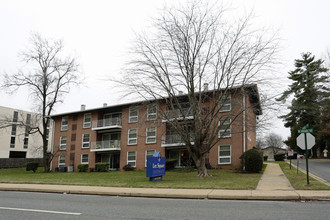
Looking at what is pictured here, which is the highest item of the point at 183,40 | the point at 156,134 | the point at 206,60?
the point at 183,40

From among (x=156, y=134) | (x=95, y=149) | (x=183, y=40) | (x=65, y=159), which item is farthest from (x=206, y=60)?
(x=65, y=159)

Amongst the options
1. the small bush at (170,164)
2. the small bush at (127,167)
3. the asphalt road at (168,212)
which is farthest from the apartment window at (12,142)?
the asphalt road at (168,212)

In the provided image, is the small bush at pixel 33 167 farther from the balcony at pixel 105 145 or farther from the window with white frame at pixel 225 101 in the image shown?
the window with white frame at pixel 225 101

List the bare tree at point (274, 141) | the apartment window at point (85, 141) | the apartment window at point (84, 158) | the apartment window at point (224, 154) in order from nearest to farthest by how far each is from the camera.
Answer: the apartment window at point (224, 154), the apartment window at point (84, 158), the apartment window at point (85, 141), the bare tree at point (274, 141)

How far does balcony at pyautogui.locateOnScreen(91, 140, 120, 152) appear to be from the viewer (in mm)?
33438

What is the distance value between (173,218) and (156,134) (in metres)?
24.6

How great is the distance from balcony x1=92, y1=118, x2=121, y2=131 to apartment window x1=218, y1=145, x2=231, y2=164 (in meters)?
12.3

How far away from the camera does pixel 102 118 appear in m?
36.3

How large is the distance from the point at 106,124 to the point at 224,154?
48.0 feet

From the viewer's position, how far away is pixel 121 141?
3381cm

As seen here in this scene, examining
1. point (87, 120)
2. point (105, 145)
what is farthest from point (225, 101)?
point (87, 120)

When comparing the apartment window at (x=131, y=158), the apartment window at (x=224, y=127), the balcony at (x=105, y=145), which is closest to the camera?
the apartment window at (x=224, y=127)

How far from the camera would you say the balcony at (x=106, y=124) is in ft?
110

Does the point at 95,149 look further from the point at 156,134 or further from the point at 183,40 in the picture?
the point at 183,40
